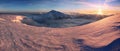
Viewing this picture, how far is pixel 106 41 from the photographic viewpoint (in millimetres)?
19688

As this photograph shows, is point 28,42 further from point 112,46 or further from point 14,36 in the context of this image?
point 112,46

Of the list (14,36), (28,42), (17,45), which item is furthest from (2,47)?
(14,36)

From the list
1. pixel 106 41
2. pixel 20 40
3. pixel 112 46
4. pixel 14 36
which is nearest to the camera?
pixel 112 46

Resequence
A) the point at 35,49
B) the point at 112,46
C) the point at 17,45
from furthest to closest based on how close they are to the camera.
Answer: the point at 17,45 → the point at 35,49 → the point at 112,46

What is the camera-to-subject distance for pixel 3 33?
2800 centimetres

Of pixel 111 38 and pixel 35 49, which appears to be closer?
pixel 111 38

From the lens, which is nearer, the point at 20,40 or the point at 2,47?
the point at 2,47

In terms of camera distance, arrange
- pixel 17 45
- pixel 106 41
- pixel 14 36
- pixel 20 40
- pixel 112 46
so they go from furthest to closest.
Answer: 1. pixel 14 36
2. pixel 20 40
3. pixel 17 45
4. pixel 106 41
5. pixel 112 46

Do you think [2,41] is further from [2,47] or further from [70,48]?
[70,48]

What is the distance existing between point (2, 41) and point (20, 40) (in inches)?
84.0

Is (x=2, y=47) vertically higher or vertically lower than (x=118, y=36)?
lower

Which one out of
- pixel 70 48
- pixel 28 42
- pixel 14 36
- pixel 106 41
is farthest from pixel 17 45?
pixel 106 41

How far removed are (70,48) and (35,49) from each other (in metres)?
3.69

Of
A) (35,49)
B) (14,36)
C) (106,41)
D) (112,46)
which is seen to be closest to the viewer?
(112,46)
